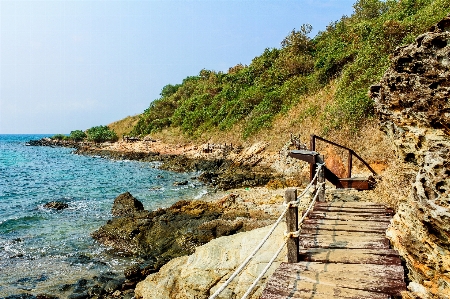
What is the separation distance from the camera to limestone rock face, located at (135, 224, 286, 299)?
6.12 meters

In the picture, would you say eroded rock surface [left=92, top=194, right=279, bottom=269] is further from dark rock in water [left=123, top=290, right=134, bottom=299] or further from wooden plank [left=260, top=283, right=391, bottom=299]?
wooden plank [left=260, top=283, right=391, bottom=299]

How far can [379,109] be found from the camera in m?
7.42

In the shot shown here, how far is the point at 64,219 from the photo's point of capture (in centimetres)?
1522

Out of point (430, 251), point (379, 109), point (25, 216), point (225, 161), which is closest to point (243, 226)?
point (379, 109)

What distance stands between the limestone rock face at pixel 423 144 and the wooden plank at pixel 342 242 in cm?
25

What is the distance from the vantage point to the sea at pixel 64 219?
991cm

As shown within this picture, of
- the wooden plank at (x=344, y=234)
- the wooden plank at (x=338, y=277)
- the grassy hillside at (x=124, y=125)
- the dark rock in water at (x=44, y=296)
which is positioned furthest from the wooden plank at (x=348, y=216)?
the grassy hillside at (x=124, y=125)

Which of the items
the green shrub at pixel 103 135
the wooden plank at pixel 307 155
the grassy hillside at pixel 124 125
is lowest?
the wooden plank at pixel 307 155

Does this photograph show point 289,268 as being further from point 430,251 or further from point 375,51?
point 375,51

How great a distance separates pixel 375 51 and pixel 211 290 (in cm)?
2087

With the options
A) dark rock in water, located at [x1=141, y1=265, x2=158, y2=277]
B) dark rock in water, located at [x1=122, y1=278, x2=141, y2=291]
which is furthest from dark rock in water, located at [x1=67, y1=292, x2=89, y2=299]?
dark rock in water, located at [x1=141, y1=265, x2=158, y2=277]

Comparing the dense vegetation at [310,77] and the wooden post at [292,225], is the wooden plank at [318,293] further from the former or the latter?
the dense vegetation at [310,77]

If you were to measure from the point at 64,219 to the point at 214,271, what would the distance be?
36.2ft

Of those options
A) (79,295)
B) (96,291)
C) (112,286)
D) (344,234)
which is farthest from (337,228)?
(79,295)
